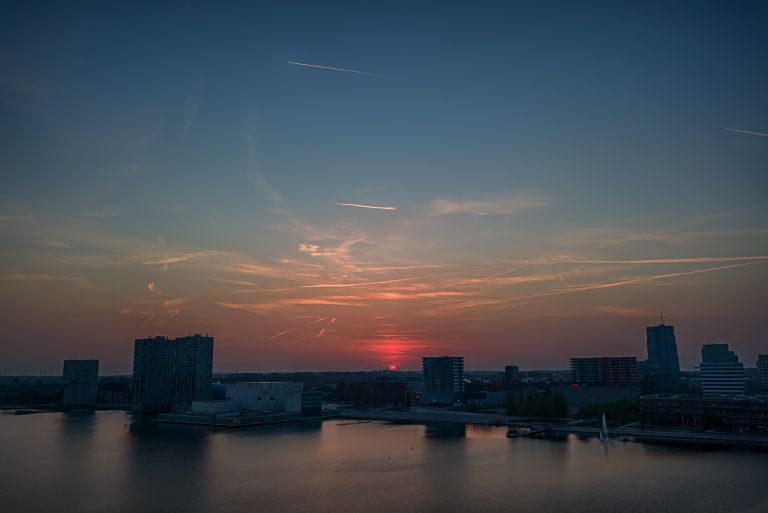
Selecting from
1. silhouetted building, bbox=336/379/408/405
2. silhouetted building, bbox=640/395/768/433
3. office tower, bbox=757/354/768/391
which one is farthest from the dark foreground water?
office tower, bbox=757/354/768/391

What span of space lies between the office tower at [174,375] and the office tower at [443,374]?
170 ft

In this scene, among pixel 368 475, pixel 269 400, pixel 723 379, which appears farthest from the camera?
pixel 723 379

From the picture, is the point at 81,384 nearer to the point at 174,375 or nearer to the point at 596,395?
the point at 174,375

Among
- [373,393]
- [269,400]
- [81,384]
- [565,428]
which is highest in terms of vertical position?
[81,384]

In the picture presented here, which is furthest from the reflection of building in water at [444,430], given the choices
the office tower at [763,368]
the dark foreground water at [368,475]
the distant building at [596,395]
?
the office tower at [763,368]

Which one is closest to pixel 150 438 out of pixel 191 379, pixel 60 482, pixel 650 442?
pixel 60 482

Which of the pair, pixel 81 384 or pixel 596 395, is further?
pixel 81 384

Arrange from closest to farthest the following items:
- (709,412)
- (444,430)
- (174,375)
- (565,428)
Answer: (709,412), (565,428), (444,430), (174,375)

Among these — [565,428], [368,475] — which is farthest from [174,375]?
[368,475]

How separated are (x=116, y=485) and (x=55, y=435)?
39.1 metres

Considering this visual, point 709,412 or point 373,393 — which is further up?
point 709,412

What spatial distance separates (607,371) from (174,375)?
102m

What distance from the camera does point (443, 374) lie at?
5246 inches

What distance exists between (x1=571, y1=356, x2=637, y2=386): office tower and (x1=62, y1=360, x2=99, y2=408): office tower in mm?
118130
